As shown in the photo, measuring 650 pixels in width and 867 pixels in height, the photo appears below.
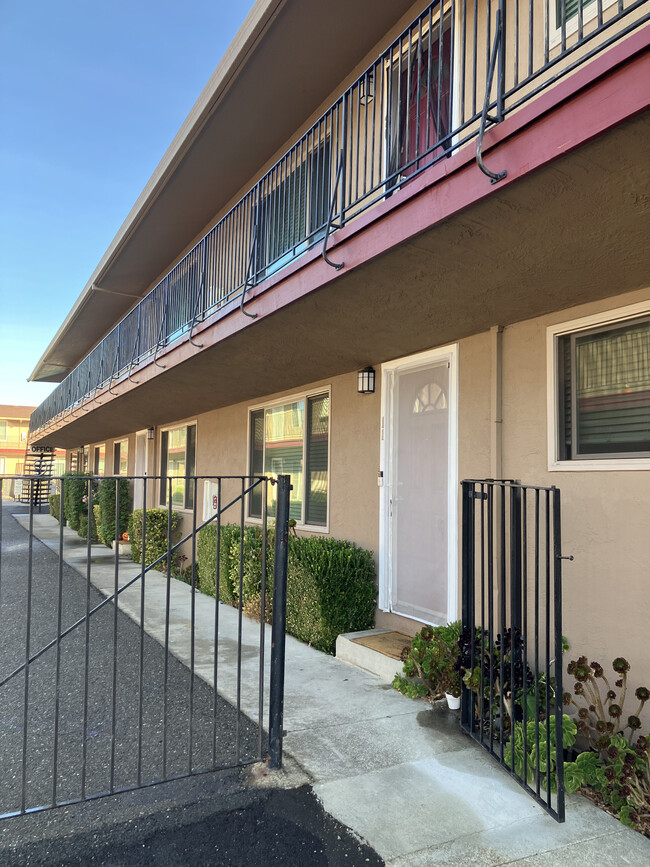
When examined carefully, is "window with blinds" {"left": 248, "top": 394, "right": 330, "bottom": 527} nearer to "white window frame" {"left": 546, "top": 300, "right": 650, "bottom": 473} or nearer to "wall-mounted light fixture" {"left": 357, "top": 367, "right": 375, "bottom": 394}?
"wall-mounted light fixture" {"left": 357, "top": 367, "right": 375, "bottom": 394}

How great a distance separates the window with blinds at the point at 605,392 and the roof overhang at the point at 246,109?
146 inches

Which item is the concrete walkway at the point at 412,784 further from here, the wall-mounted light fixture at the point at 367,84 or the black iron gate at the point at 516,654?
the wall-mounted light fixture at the point at 367,84

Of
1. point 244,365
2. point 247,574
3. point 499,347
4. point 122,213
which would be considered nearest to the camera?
point 499,347

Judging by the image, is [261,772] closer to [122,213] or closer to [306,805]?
[306,805]

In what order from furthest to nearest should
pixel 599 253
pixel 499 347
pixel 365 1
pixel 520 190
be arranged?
pixel 365 1
pixel 499 347
pixel 599 253
pixel 520 190

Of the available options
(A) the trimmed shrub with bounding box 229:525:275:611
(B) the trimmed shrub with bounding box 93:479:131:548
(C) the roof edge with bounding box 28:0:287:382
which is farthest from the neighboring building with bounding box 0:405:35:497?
(A) the trimmed shrub with bounding box 229:525:275:611

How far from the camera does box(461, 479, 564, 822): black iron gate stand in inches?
111

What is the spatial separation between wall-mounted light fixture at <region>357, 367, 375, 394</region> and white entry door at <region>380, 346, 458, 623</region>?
0.21 metres

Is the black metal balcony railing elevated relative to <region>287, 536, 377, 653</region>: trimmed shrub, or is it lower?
elevated

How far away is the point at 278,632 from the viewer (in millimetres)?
3291

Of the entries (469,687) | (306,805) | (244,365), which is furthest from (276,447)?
(306,805)

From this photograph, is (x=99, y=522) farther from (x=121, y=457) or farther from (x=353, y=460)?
(x=353, y=460)

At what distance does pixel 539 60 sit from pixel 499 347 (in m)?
1.98

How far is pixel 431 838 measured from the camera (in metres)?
2.66
